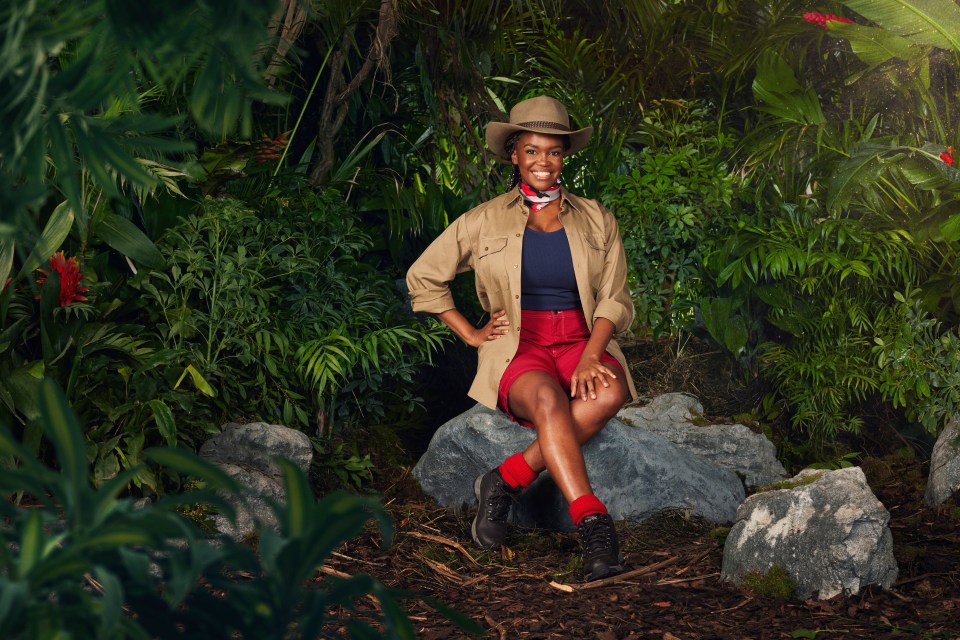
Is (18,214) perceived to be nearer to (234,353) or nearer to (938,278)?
(234,353)

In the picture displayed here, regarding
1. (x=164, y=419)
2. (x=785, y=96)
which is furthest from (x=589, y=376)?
(x=785, y=96)

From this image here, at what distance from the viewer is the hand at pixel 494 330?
3779mm

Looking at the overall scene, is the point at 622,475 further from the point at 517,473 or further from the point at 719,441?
the point at 719,441

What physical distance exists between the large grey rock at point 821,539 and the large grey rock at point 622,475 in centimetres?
72

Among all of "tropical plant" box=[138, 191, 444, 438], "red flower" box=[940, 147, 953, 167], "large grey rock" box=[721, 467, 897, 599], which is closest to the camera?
"large grey rock" box=[721, 467, 897, 599]

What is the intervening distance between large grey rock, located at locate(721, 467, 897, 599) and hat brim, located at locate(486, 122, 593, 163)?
140 centimetres

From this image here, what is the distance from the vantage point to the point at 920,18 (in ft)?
14.9

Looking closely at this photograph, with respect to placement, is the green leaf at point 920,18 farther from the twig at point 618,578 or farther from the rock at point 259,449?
the rock at point 259,449

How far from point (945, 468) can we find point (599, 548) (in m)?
1.57

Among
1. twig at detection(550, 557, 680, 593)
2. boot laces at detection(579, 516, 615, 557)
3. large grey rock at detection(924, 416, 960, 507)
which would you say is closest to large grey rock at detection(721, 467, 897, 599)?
twig at detection(550, 557, 680, 593)

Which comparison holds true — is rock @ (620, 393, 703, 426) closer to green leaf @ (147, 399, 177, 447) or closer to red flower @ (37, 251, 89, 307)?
green leaf @ (147, 399, 177, 447)

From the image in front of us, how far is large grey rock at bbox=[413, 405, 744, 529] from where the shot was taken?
13.2 ft

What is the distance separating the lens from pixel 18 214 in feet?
3.67

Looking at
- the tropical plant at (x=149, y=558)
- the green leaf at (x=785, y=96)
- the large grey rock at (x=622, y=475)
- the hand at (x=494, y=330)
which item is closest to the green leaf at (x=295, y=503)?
the tropical plant at (x=149, y=558)
